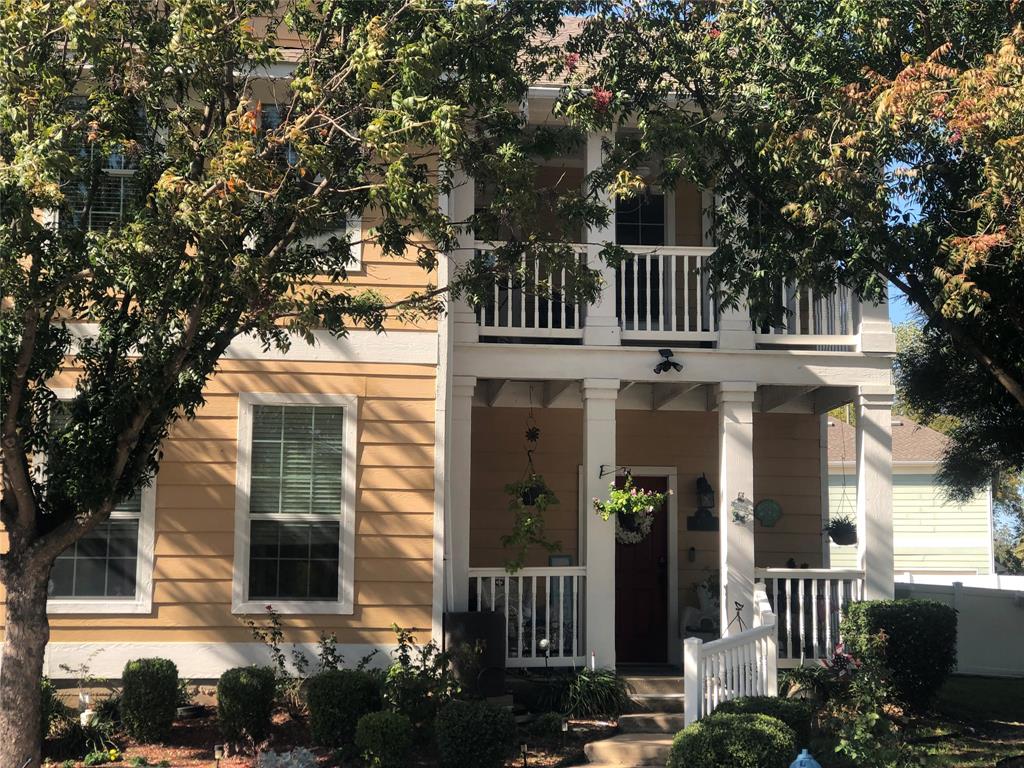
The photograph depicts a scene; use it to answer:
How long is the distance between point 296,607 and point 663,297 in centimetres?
512

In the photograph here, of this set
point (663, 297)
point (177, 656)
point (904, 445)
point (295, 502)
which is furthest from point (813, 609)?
point (904, 445)

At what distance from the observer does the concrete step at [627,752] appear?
9.41 meters

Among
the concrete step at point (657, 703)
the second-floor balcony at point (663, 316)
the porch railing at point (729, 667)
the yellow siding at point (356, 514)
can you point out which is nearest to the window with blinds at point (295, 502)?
the yellow siding at point (356, 514)

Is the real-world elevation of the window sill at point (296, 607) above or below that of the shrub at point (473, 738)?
above

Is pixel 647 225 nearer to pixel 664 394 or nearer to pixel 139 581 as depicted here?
pixel 664 394

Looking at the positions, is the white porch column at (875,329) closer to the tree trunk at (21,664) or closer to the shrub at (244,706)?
the shrub at (244,706)

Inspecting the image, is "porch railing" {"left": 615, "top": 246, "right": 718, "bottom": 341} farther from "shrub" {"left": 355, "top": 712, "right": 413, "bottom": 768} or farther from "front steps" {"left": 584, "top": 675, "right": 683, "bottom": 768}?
"shrub" {"left": 355, "top": 712, "right": 413, "bottom": 768}

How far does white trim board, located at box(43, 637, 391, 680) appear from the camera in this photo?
10.4 meters

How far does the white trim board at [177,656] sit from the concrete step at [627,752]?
2.50 m

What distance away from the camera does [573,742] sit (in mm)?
9945

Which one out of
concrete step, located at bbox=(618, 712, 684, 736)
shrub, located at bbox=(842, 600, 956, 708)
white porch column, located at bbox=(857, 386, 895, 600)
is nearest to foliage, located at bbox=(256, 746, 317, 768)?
concrete step, located at bbox=(618, 712, 684, 736)

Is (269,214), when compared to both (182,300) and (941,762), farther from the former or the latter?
(941,762)

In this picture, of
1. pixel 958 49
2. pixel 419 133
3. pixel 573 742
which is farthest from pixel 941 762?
pixel 419 133

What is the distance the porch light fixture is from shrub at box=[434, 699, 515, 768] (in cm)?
440
